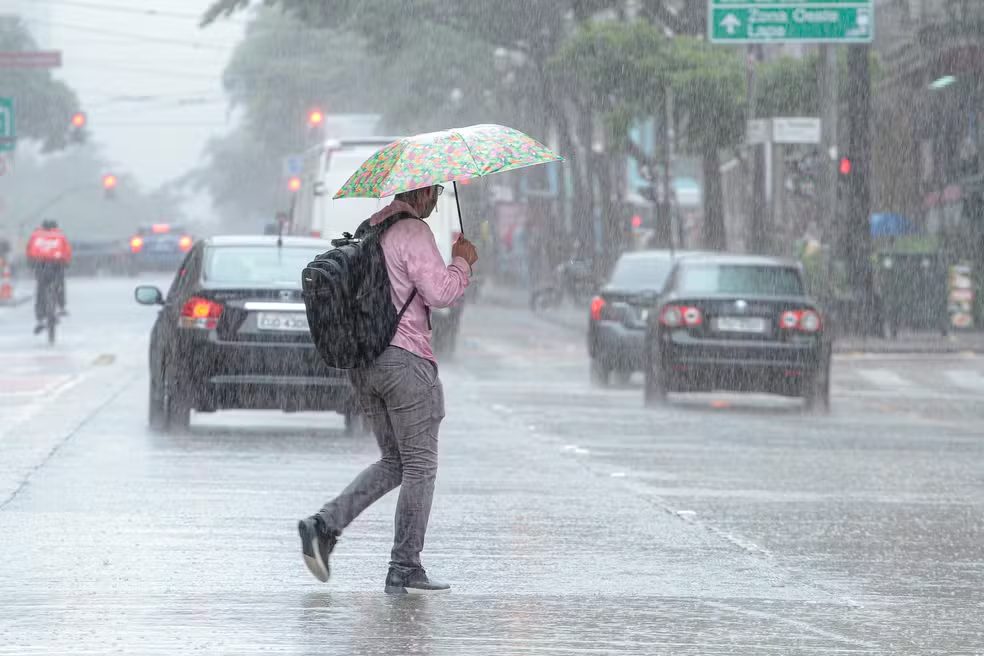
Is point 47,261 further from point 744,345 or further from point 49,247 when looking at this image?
point 744,345

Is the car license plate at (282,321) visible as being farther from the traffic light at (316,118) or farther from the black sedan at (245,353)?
the traffic light at (316,118)

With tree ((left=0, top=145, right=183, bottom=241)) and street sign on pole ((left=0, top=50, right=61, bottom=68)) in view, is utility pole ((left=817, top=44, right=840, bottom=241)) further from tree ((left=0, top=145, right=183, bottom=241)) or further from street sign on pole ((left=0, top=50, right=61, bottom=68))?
tree ((left=0, top=145, right=183, bottom=241))

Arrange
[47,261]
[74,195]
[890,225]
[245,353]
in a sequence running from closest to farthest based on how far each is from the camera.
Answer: [245,353] → [47,261] → [890,225] → [74,195]

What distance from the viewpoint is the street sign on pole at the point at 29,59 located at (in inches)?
2153

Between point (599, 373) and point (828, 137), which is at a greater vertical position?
point (828, 137)

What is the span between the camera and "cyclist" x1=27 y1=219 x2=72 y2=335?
3084 cm

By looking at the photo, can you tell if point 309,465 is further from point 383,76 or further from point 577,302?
point 383,76

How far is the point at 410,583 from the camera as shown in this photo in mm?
8398

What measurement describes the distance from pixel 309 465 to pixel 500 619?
6.18 metres

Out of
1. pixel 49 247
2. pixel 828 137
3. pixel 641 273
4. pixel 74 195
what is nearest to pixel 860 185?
pixel 828 137

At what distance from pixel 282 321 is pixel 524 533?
561 cm

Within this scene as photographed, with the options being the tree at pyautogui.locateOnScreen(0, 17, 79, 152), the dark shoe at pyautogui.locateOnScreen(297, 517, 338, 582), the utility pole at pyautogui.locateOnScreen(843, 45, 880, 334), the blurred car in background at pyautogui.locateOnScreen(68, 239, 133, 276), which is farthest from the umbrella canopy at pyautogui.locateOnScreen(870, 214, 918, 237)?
the tree at pyautogui.locateOnScreen(0, 17, 79, 152)

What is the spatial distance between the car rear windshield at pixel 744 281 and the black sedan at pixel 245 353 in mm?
5508

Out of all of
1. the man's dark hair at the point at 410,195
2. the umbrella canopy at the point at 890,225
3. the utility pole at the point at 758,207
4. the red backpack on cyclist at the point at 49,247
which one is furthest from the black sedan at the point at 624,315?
the umbrella canopy at the point at 890,225
